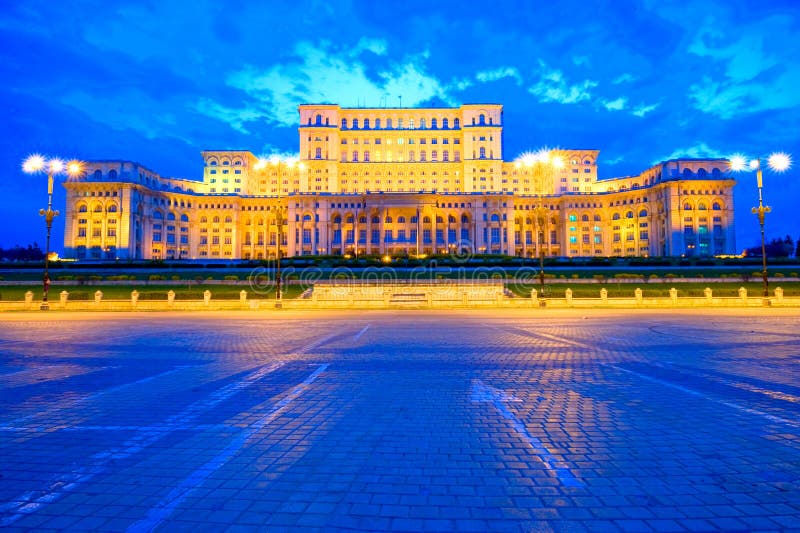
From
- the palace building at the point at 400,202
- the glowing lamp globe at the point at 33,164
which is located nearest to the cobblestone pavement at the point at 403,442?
the glowing lamp globe at the point at 33,164

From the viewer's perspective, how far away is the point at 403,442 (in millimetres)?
5090

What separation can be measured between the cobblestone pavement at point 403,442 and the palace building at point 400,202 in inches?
3238

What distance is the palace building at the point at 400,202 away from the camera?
298 feet

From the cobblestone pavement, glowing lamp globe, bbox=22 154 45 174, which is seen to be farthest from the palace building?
the cobblestone pavement

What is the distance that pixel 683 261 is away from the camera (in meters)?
57.7

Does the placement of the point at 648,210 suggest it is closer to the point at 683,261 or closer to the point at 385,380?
the point at 683,261

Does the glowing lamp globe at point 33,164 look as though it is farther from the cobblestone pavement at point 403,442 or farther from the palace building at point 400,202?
the palace building at point 400,202

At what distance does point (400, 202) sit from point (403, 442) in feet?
285

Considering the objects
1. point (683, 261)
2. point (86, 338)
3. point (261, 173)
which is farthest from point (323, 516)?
point (261, 173)

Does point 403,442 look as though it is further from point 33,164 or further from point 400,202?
point 400,202

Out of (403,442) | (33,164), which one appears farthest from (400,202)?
(403,442)

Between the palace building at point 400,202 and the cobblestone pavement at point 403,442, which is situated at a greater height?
the palace building at point 400,202

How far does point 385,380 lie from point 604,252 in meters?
106

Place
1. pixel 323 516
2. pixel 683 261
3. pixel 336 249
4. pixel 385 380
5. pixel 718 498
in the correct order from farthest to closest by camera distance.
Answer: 1. pixel 336 249
2. pixel 683 261
3. pixel 385 380
4. pixel 718 498
5. pixel 323 516
